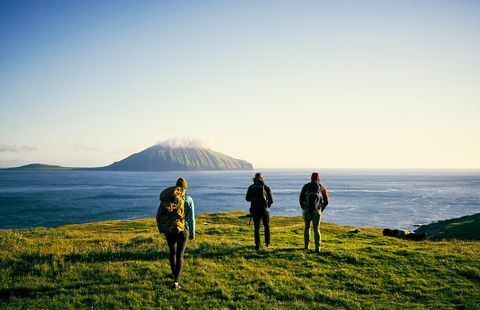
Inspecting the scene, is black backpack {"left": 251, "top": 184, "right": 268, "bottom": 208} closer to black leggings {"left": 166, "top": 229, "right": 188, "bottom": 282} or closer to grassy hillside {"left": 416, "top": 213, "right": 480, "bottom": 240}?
Answer: black leggings {"left": 166, "top": 229, "right": 188, "bottom": 282}

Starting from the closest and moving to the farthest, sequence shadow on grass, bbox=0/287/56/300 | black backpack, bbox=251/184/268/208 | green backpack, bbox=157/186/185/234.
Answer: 1. shadow on grass, bbox=0/287/56/300
2. green backpack, bbox=157/186/185/234
3. black backpack, bbox=251/184/268/208

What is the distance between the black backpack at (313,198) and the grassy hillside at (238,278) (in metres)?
2.15

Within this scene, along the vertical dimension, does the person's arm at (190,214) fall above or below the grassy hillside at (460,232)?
above

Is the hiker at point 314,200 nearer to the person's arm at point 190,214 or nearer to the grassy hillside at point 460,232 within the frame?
the person's arm at point 190,214

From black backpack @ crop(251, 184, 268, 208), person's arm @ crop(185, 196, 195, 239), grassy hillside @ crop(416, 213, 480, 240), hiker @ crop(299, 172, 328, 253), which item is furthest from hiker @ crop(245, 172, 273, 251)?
grassy hillside @ crop(416, 213, 480, 240)

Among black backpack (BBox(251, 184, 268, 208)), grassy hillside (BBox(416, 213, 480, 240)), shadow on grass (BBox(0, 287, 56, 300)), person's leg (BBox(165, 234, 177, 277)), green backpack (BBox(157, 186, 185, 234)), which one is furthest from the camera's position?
grassy hillside (BBox(416, 213, 480, 240))

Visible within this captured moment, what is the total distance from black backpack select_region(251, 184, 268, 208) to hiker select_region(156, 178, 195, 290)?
182 inches

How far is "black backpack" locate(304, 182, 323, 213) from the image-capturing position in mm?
14328

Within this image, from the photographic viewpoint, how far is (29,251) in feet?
46.8

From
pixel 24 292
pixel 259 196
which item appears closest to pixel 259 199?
pixel 259 196

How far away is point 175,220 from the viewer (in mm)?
9984

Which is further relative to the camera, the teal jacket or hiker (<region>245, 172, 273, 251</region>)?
hiker (<region>245, 172, 273, 251</region>)

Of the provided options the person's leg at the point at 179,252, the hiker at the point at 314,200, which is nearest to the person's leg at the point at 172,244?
the person's leg at the point at 179,252

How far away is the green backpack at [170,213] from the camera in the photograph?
996cm
